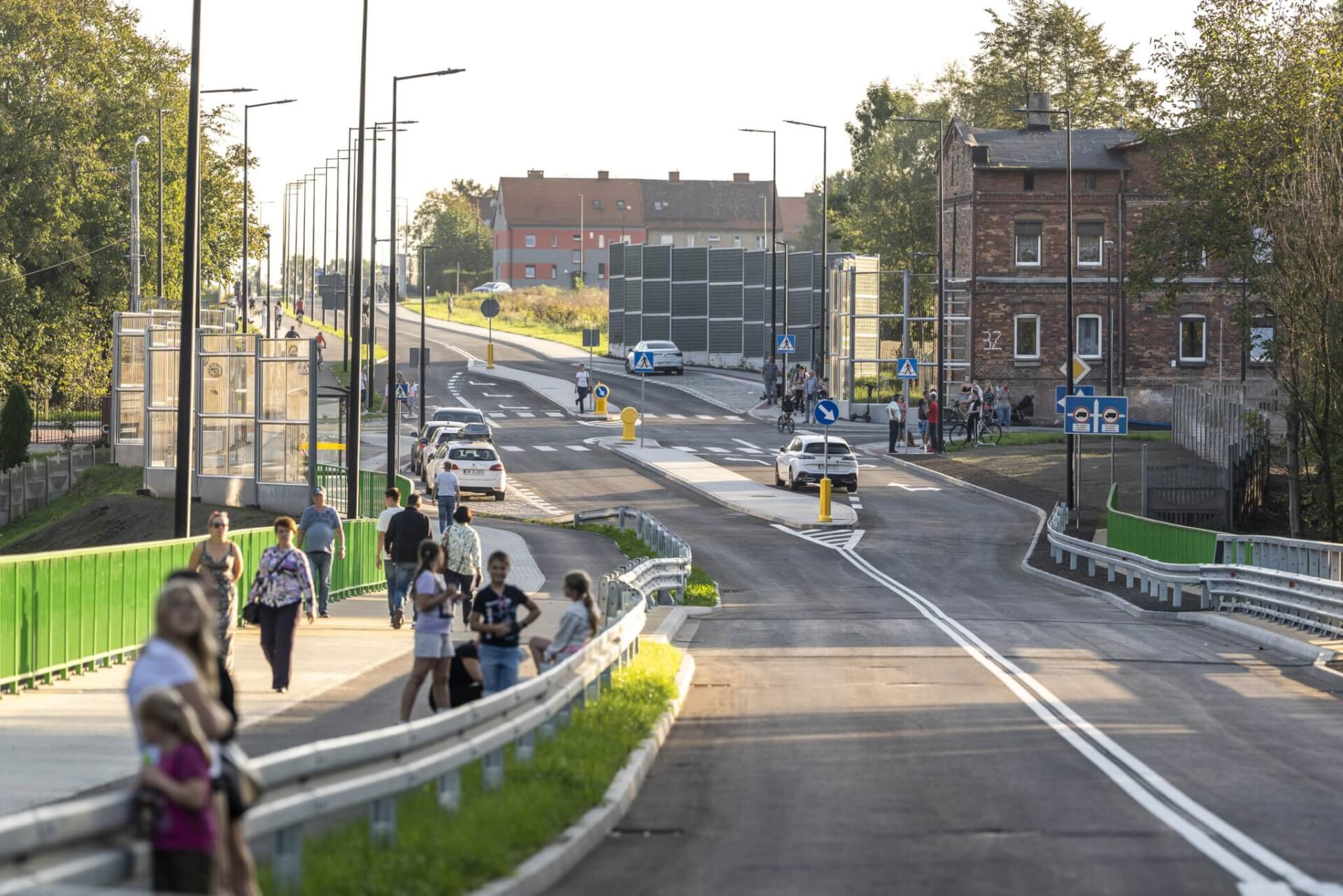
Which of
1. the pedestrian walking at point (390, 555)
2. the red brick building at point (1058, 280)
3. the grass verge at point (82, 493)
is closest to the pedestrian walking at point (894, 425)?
the red brick building at point (1058, 280)

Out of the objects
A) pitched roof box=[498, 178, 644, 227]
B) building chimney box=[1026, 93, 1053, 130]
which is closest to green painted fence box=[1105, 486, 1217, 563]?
building chimney box=[1026, 93, 1053, 130]

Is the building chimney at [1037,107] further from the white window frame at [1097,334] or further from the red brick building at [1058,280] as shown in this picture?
the white window frame at [1097,334]

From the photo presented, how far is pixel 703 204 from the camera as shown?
175 meters

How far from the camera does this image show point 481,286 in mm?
162750

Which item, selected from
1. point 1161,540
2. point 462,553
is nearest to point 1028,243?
point 1161,540

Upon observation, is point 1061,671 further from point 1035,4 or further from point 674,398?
point 1035,4

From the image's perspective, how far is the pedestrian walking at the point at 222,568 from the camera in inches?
580

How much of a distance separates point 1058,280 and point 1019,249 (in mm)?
1912

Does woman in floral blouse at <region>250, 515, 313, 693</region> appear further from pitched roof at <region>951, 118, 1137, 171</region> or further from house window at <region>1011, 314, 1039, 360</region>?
house window at <region>1011, 314, 1039, 360</region>

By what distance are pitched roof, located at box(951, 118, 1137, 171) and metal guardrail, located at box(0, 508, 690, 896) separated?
193ft

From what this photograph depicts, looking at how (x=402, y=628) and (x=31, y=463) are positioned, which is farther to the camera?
(x=31, y=463)

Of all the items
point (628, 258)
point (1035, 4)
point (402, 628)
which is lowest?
point (402, 628)

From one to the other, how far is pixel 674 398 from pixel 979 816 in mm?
69247

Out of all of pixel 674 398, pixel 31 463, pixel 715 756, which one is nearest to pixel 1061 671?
pixel 715 756
